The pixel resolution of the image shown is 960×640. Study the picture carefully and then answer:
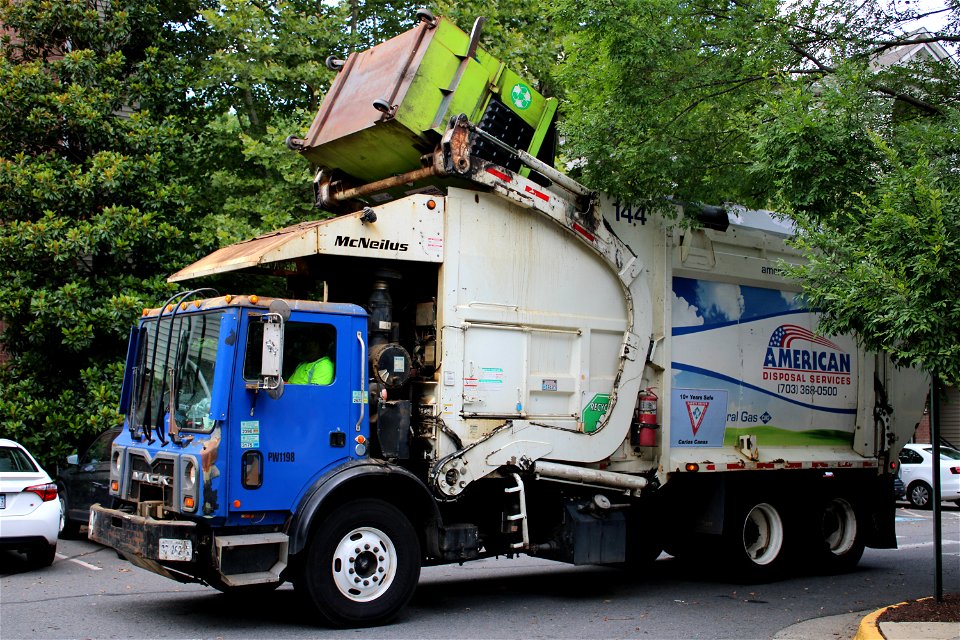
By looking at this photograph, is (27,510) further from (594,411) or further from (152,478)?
(594,411)

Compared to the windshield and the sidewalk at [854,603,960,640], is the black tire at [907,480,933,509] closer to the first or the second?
the sidewalk at [854,603,960,640]

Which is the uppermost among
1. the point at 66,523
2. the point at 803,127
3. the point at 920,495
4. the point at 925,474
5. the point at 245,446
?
the point at 803,127

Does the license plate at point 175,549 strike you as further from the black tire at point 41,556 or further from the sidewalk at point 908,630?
the sidewalk at point 908,630

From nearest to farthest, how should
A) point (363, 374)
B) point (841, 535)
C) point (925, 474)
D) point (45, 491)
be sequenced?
point (363, 374)
point (45, 491)
point (841, 535)
point (925, 474)

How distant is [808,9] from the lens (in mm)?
9609

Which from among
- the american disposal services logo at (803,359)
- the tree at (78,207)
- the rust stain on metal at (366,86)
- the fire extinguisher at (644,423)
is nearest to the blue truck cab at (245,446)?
the rust stain on metal at (366,86)

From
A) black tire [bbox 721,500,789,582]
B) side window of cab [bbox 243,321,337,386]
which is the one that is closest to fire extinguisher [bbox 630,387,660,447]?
black tire [bbox 721,500,789,582]

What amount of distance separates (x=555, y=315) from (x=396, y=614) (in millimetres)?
2935

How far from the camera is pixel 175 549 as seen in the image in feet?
22.4

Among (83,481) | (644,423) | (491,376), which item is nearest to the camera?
(491,376)

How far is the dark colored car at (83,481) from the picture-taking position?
11.6m

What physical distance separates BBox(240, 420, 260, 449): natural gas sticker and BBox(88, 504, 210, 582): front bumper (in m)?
0.65

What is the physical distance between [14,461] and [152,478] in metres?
4.00

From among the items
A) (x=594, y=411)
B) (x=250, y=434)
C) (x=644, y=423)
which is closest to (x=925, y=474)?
(x=644, y=423)
